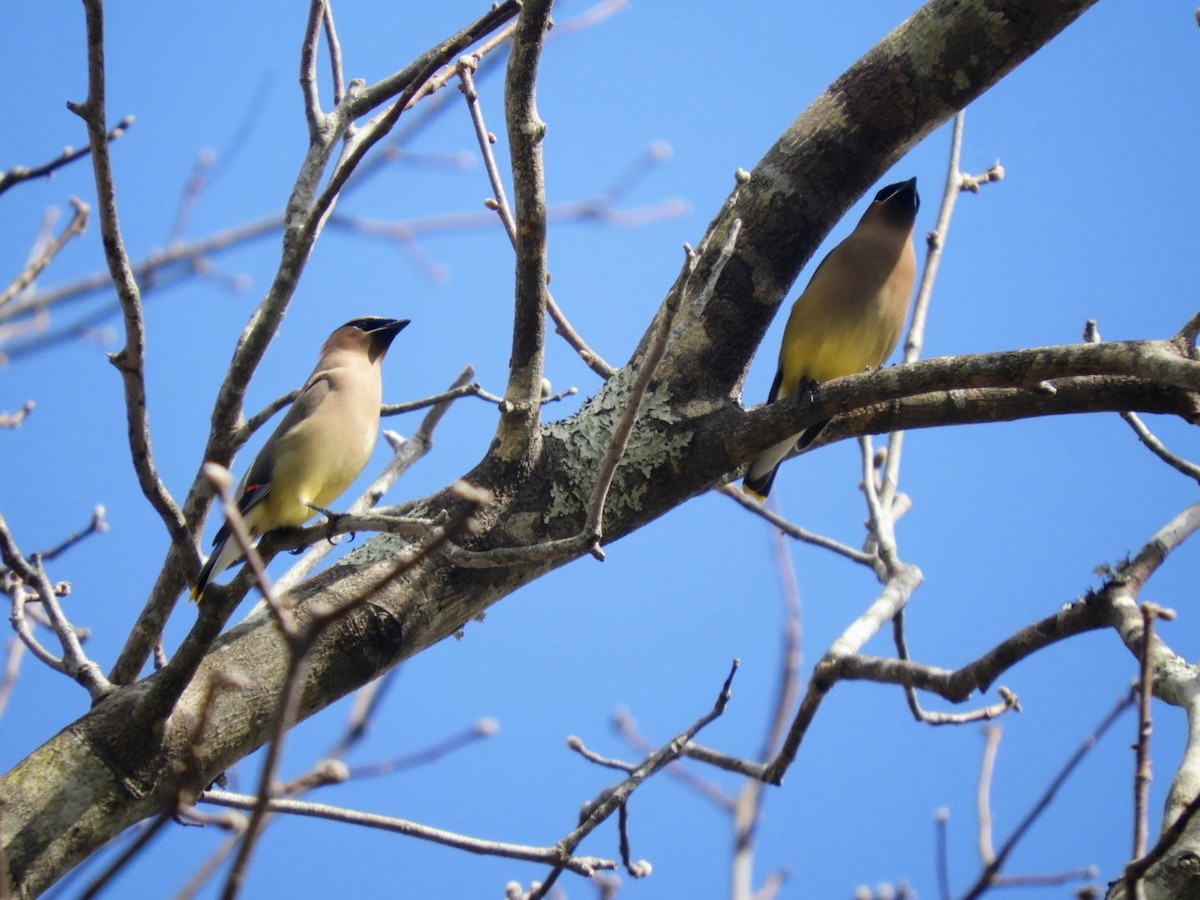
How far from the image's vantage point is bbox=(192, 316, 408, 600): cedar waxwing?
15.1 feet

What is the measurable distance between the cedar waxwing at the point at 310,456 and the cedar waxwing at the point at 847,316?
1.62m

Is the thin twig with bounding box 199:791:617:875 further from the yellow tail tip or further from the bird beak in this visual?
the bird beak

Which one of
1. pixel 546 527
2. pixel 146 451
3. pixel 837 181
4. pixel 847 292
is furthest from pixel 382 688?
pixel 847 292

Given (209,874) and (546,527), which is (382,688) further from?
(209,874)

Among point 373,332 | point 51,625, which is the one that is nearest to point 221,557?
point 51,625

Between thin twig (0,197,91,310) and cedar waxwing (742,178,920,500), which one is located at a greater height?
cedar waxwing (742,178,920,500)

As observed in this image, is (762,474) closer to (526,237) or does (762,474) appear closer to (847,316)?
(847,316)

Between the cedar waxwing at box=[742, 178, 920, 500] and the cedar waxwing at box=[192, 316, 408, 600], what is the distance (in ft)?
5.33

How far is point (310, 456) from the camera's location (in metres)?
4.61

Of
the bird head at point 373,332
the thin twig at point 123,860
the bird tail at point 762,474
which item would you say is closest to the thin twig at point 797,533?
the bird tail at point 762,474

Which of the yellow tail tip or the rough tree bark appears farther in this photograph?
the yellow tail tip

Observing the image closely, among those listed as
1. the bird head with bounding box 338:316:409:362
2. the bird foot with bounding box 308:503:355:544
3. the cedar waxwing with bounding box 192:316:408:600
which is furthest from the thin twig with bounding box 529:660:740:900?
the bird head with bounding box 338:316:409:362

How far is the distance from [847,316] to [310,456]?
7.33ft

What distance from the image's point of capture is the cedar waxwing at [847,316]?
4711 millimetres
